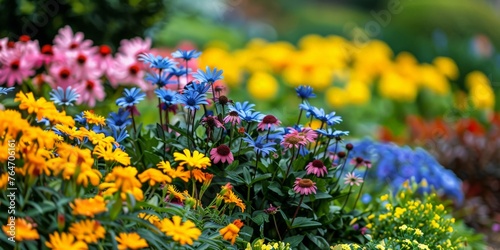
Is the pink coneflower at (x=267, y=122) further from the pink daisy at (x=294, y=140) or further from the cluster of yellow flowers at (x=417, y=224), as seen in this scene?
the cluster of yellow flowers at (x=417, y=224)

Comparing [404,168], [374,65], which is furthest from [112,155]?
[374,65]

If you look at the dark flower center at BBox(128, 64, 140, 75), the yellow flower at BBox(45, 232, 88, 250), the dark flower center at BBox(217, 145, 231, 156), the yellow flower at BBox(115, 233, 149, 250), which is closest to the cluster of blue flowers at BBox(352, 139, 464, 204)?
the dark flower center at BBox(128, 64, 140, 75)

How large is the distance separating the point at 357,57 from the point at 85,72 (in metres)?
4.80

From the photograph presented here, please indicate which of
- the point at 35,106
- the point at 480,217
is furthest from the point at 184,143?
the point at 480,217

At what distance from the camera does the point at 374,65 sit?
312 inches

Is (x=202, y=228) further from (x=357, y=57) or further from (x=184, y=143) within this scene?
(x=357, y=57)

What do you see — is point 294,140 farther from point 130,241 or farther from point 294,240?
point 130,241

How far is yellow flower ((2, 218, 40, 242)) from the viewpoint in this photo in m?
1.78

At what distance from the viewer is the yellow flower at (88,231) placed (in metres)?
1.87

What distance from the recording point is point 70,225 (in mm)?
1948

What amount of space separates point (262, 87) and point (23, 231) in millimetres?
4984

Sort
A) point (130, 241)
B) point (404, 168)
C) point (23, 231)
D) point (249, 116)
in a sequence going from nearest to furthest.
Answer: point (23, 231) < point (130, 241) < point (249, 116) < point (404, 168)

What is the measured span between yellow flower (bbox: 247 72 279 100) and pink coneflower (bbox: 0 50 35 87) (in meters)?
3.19

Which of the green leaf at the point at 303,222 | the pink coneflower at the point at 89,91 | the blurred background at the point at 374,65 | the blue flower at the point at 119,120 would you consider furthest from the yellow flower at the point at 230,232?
the blurred background at the point at 374,65
